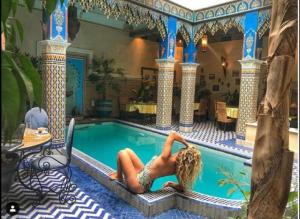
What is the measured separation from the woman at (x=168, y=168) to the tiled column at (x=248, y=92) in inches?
165

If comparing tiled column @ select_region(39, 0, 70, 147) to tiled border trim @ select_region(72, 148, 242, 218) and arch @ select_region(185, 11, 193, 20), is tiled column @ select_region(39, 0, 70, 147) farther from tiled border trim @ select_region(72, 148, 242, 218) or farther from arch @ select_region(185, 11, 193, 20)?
arch @ select_region(185, 11, 193, 20)

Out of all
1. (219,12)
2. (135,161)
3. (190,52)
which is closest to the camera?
(135,161)

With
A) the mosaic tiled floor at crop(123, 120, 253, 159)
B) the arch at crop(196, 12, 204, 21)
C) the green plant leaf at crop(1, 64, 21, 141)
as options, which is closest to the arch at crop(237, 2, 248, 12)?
the arch at crop(196, 12, 204, 21)

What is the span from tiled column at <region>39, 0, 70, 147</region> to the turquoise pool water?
1.26m

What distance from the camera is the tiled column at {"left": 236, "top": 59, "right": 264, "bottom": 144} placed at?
6.88 m

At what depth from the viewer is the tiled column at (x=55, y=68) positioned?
542cm

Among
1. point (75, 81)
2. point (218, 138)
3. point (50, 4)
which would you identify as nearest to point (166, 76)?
point (218, 138)

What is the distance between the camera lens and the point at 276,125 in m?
1.39

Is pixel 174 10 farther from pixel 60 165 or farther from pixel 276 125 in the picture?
pixel 276 125

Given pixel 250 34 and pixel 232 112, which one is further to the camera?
pixel 232 112

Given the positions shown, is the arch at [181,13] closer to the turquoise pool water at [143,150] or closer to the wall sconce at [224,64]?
the turquoise pool water at [143,150]

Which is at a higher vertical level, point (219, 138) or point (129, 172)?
point (129, 172)

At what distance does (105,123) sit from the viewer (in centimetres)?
1027

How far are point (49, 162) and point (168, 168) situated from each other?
4.71 feet
